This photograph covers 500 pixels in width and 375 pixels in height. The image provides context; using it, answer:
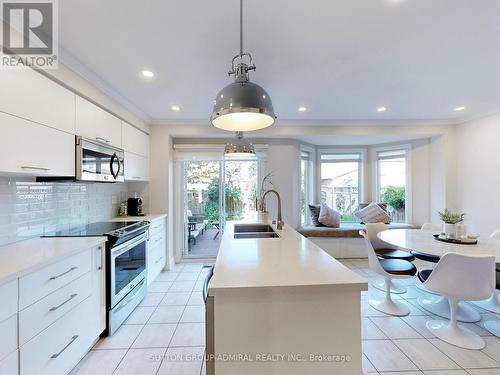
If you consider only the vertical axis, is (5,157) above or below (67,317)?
above

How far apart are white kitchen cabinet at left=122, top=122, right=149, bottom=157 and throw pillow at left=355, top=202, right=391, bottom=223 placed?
4.27 meters

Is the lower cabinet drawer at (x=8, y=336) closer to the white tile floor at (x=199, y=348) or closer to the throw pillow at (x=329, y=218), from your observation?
the white tile floor at (x=199, y=348)

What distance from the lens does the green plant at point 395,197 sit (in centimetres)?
479

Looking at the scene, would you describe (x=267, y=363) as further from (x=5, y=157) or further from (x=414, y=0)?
(x=414, y=0)

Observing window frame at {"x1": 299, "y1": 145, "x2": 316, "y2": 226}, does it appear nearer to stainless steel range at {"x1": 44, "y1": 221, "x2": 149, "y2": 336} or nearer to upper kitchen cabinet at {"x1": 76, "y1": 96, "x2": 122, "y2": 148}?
stainless steel range at {"x1": 44, "y1": 221, "x2": 149, "y2": 336}

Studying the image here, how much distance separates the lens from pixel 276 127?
3926 mm

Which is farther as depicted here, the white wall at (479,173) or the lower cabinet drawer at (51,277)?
the white wall at (479,173)

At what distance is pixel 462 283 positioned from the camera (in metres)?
1.90

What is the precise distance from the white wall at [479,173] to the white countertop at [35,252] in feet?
16.1

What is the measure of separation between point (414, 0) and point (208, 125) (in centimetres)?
298

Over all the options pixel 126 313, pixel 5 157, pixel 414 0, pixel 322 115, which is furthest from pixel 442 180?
pixel 5 157

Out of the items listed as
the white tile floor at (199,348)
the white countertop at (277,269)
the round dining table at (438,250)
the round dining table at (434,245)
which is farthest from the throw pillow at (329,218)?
the white countertop at (277,269)

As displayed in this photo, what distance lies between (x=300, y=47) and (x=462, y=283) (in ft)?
7.56

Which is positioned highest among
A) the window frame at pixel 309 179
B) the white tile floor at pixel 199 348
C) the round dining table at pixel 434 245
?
the window frame at pixel 309 179
